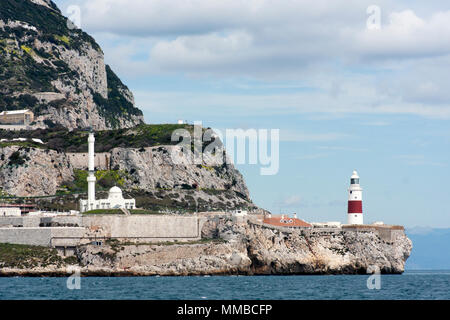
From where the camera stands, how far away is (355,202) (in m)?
137

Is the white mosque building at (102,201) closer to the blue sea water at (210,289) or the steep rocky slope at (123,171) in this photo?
the steep rocky slope at (123,171)

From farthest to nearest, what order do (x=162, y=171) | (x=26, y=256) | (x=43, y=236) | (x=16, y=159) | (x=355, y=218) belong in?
(x=162, y=171) → (x=16, y=159) → (x=355, y=218) → (x=43, y=236) → (x=26, y=256)

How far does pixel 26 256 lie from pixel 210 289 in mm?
35438

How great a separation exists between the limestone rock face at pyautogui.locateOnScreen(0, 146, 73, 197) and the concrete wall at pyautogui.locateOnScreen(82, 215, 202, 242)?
29.2 m

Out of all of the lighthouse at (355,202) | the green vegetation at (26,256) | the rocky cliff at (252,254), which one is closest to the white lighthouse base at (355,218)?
the lighthouse at (355,202)

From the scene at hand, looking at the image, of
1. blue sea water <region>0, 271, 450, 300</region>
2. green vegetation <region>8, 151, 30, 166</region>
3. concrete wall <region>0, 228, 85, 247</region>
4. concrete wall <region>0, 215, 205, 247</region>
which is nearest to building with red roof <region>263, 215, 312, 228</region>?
concrete wall <region>0, 215, 205, 247</region>

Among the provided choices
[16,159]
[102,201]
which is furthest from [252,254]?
[16,159]

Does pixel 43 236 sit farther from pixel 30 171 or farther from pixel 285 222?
pixel 285 222

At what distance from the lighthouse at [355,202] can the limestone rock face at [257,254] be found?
4.52 metres

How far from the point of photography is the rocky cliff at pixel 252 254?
119438mm

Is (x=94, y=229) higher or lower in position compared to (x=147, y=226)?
lower

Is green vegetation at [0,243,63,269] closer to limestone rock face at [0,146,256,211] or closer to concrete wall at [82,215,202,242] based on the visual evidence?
concrete wall at [82,215,202,242]

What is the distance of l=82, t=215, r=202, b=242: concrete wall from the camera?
124438 mm
